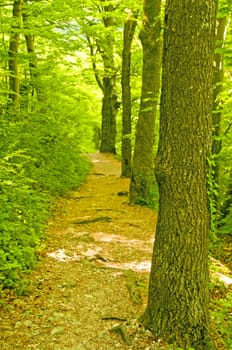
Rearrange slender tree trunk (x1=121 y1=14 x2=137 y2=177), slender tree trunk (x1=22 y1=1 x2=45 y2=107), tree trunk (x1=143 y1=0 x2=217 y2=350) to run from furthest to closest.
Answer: slender tree trunk (x1=121 y1=14 x2=137 y2=177)
slender tree trunk (x1=22 y1=1 x2=45 y2=107)
tree trunk (x1=143 y1=0 x2=217 y2=350)

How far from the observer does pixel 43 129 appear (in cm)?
1143

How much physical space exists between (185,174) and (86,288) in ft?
7.33

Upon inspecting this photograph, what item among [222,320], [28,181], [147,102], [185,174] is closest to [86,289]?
[222,320]

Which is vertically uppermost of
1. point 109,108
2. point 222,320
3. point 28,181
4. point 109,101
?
point 109,101

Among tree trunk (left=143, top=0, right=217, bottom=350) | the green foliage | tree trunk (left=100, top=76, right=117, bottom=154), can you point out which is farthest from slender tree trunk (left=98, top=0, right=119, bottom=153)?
tree trunk (left=143, top=0, right=217, bottom=350)

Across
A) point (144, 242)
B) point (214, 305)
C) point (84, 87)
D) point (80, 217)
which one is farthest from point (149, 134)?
point (84, 87)

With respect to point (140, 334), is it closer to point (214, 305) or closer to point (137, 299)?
point (137, 299)

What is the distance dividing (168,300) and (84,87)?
2307cm

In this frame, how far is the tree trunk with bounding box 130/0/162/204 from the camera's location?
9.11 metres

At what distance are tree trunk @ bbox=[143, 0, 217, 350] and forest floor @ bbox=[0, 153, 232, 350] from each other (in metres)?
0.46

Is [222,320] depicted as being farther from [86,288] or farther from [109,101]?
[109,101]

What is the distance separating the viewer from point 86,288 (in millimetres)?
5031

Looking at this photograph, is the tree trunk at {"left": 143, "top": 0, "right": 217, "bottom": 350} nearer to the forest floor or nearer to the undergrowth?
the forest floor

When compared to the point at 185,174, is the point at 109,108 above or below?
above
